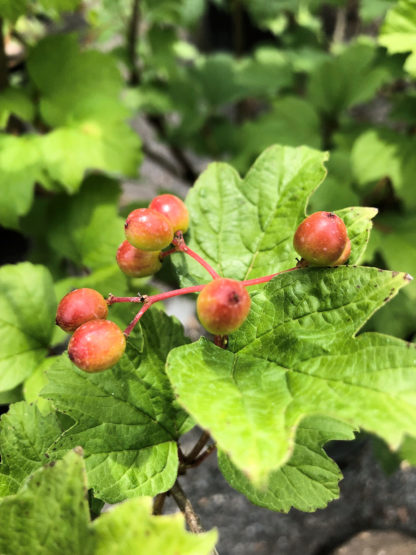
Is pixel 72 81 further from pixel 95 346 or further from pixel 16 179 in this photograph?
pixel 95 346

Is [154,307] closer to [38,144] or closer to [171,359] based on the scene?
[171,359]

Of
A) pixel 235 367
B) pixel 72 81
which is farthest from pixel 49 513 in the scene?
pixel 72 81

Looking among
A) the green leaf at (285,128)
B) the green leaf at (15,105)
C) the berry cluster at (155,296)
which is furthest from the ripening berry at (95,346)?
the green leaf at (285,128)

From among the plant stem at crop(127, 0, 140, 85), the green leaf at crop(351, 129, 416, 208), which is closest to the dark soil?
the green leaf at crop(351, 129, 416, 208)

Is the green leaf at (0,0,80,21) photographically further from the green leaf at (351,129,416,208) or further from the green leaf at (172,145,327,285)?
the green leaf at (351,129,416,208)

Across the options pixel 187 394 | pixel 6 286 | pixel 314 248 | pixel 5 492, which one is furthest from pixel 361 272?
pixel 6 286
